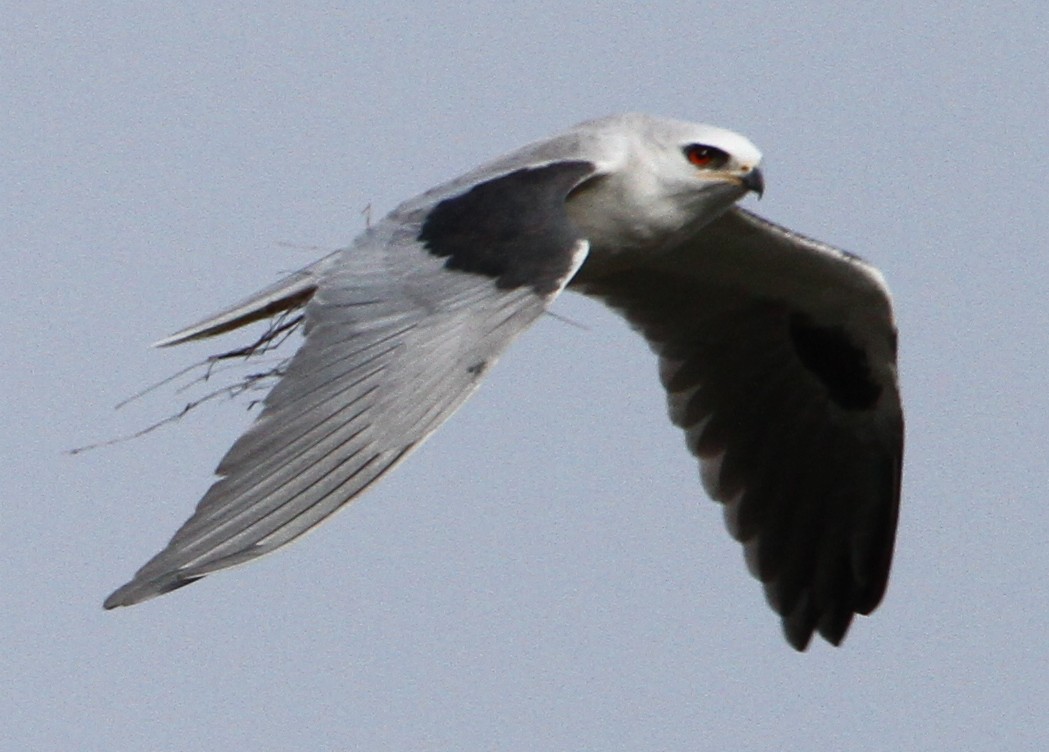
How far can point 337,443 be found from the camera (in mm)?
5535

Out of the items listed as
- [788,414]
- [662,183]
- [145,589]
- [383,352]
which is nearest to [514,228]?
[383,352]

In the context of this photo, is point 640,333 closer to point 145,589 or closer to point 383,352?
point 383,352

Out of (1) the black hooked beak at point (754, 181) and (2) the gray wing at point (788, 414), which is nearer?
(1) the black hooked beak at point (754, 181)

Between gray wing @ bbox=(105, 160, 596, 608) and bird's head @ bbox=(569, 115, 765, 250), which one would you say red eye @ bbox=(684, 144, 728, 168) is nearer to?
bird's head @ bbox=(569, 115, 765, 250)

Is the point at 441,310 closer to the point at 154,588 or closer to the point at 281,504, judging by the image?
the point at 281,504

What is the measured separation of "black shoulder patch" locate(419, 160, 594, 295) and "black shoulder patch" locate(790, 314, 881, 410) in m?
1.89

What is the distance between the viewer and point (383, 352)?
19.6 feet

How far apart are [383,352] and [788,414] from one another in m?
3.39

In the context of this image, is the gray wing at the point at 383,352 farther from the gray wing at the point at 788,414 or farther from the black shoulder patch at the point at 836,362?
the black shoulder patch at the point at 836,362

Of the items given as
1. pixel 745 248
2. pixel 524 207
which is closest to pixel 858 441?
pixel 745 248

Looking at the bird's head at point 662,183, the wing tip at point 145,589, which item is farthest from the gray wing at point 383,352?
the bird's head at point 662,183

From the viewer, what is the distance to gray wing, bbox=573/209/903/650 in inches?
342

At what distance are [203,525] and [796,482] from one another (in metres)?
4.25

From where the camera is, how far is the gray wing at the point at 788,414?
8.68 meters
